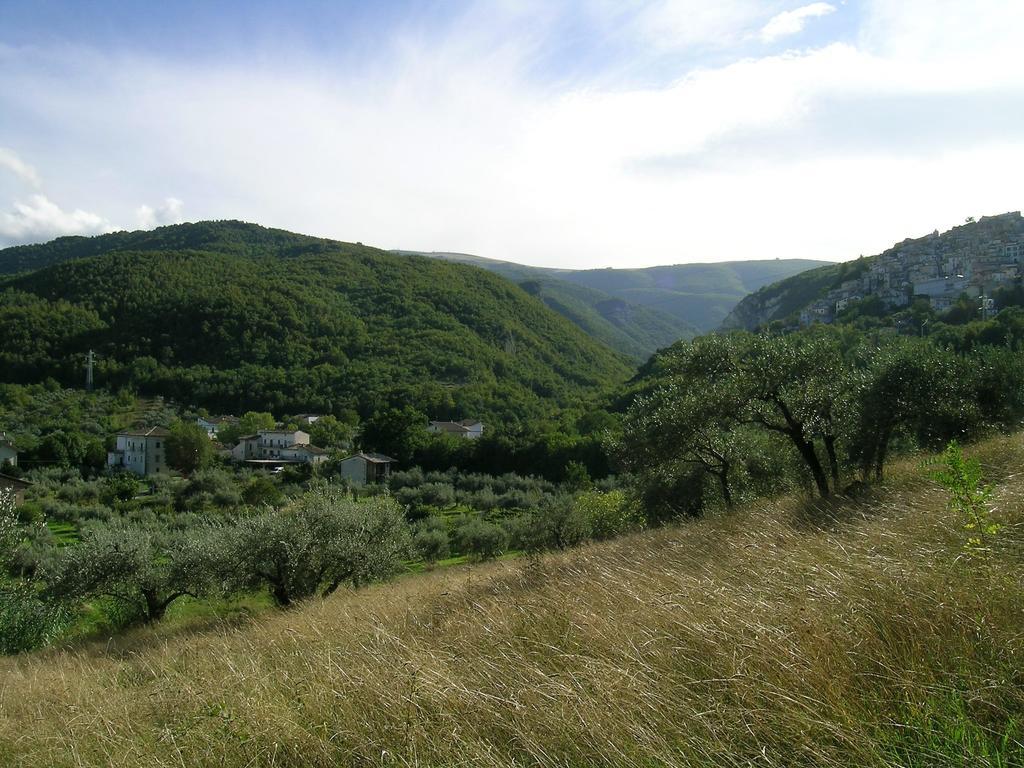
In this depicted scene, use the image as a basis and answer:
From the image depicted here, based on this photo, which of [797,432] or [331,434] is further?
[331,434]

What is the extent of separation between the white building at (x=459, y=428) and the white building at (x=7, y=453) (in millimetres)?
42867

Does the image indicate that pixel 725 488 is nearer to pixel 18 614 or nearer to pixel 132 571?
pixel 132 571

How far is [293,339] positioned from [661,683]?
112571mm

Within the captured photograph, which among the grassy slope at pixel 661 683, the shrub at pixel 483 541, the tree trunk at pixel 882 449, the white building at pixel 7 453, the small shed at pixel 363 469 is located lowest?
the small shed at pixel 363 469

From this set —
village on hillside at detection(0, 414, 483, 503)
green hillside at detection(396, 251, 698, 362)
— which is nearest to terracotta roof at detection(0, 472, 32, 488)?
village on hillside at detection(0, 414, 483, 503)

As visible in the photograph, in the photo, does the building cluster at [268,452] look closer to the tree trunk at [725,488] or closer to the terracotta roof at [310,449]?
the terracotta roof at [310,449]

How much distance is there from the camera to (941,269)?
82750mm

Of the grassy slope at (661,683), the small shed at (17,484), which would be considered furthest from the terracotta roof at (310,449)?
the grassy slope at (661,683)

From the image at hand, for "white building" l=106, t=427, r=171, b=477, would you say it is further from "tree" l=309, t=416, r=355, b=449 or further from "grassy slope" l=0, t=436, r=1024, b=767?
"grassy slope" l=0, t=436, r=1024, b=767

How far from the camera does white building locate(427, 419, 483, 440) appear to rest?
79044mm

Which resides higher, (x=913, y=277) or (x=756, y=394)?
(x=913, y=277)

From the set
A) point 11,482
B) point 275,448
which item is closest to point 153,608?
point 11,482

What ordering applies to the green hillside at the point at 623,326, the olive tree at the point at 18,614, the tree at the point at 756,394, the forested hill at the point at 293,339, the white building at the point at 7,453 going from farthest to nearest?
the green hillside at the point at 623,326 < the forested hill at the point at 293,339 < the white building at the point at 7,453 < the olive tree at the point at 18,614 < the tree at the point at 756,394

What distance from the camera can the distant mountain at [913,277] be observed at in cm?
6681
